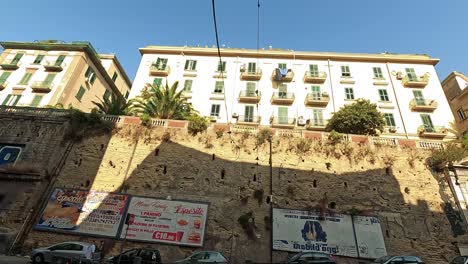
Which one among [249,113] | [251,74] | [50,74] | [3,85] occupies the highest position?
[251,74]

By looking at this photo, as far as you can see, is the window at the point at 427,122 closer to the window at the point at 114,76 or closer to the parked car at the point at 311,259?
the parked car at the point at 311,259

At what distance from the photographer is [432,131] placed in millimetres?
26234

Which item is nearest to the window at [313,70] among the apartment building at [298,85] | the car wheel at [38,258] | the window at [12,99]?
the apartment building at [298,85]

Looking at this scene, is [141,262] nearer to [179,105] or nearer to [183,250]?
[183,250]

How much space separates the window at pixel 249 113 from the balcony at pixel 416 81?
17.5 meters

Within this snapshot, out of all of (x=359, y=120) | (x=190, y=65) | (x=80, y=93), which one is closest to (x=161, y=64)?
(x=190, y=65)

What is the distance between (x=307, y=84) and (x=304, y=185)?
51.6ft

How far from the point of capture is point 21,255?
15.0 meters

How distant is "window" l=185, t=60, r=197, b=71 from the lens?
32.1 m

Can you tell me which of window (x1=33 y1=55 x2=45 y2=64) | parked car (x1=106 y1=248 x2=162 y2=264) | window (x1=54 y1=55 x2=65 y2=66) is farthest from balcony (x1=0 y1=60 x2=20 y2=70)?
parked car (x1=106 y1=248 x2=162 y2=264)

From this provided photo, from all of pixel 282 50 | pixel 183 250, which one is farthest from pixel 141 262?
pixel 282 50

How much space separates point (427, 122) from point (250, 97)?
18.5 metres

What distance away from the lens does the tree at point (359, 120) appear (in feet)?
76.1

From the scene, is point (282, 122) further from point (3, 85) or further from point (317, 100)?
point (3, 85)
